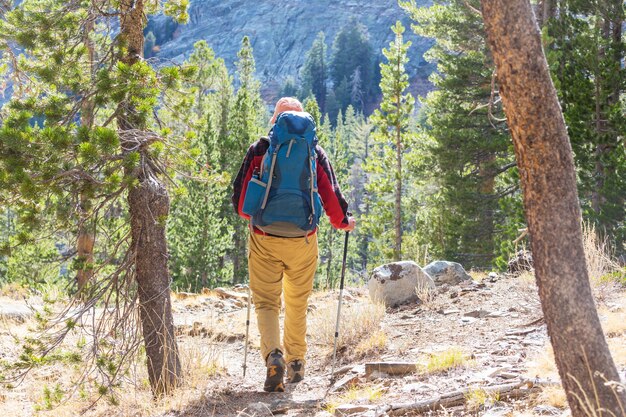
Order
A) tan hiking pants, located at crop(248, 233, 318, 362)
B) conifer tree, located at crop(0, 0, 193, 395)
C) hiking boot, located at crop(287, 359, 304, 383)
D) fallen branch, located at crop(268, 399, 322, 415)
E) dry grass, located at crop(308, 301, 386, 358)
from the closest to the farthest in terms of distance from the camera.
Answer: conifer tree, located at crop(0, 0, 193, 395) → fallen branch, located at crop(268, 399, 322, 415) → tan hiking pants, located at crop(248, 233, 318, 362) → hiking boot, located at crop(287, 359, 304, 383) → dry grass, located at crop(308, 301, 386, 358)

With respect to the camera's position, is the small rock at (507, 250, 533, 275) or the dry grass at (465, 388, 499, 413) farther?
the small rock at (507, 250, 533, 275)

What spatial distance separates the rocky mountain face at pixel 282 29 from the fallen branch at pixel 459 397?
113 metres

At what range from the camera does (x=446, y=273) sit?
935cm

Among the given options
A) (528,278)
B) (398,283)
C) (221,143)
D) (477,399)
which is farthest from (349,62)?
(477,399)

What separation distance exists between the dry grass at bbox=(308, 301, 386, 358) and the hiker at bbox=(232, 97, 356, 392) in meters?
Answer: 1.17

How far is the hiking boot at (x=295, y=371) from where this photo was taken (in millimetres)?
5117

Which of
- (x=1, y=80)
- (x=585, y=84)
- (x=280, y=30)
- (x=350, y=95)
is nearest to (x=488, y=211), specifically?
(x=585, y=84)

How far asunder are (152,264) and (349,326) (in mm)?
2113

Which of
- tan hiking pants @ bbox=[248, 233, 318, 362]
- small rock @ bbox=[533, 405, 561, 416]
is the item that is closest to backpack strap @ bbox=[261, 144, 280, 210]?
tan hiking pants @ bbox=[248, 233, 318, 362]

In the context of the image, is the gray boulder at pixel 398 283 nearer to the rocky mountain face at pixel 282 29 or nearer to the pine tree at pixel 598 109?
the pine tree at pixel 598 109

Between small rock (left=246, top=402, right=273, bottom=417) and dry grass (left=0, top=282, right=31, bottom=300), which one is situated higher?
small rock (left=246, top=402, right=273, bottom=417)

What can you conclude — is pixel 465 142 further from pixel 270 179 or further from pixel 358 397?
pixel 358 397

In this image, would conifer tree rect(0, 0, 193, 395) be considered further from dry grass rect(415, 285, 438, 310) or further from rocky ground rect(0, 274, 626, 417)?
dry grass rect(415, 285, 438, 310)

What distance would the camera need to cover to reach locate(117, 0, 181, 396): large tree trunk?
5.00m
